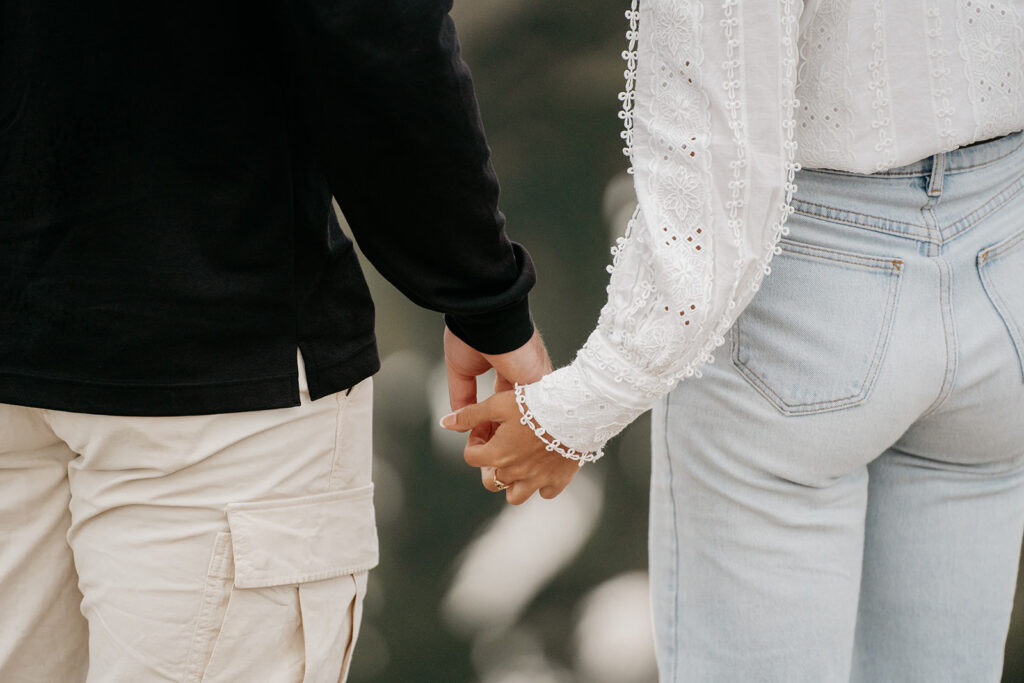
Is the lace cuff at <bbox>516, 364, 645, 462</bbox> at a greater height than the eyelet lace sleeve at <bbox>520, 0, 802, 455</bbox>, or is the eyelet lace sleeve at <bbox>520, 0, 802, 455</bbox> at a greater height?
the eyelet lace sleeve at <bbox>520, 0, 802, 455</bbox>

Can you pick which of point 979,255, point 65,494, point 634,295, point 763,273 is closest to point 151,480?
point 65,494

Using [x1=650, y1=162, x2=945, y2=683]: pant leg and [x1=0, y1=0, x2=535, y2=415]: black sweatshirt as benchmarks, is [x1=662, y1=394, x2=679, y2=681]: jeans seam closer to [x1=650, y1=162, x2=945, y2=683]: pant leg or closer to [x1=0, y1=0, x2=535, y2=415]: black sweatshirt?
[x1=650, y1=162, x2=945, y2=683]: pant leg

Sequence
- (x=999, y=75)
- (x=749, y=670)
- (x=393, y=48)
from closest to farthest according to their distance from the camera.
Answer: (x=393, y=48) → (x=999, y=75) → (x=749, y=670)

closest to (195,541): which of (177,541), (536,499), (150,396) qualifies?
(177,541)

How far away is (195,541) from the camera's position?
1033 mm

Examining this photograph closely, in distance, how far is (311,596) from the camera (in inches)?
42.9

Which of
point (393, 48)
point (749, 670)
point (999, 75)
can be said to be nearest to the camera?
point (393, 48)

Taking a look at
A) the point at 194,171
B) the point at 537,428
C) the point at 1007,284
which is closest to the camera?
the point at 194,171

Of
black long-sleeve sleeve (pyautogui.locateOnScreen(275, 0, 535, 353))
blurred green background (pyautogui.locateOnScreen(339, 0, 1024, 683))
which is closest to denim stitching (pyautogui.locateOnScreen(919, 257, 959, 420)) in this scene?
black long-sleeve sleeve (pyautogui.locateOnScreen(275, 0, 535, 353))

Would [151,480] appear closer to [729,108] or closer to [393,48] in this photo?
[393,48]

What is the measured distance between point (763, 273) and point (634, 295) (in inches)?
Result: 5.2

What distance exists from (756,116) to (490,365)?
453 mm

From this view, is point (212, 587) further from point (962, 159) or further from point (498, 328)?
point (962, 159)

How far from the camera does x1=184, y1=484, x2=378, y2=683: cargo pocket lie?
1.04 meters
